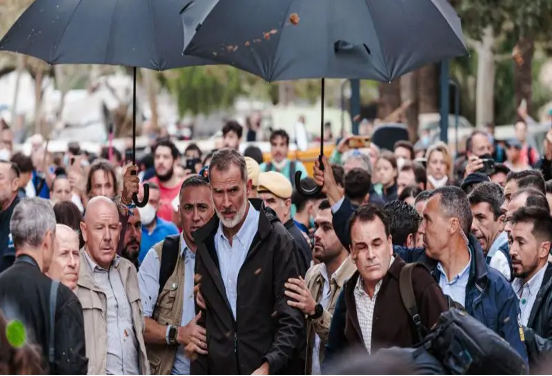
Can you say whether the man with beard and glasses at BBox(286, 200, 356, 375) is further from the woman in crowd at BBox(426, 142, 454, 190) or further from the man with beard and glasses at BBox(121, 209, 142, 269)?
the woman in crowd at BBox(426, 142, 454, 190)

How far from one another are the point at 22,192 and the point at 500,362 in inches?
336

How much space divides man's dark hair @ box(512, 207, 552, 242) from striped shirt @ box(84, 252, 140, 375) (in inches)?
105

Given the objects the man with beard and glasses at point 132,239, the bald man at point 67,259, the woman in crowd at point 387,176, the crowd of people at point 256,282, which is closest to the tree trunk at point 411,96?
the woman in crowd at point 387,176

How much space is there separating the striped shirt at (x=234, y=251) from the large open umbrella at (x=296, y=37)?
1.08 meters

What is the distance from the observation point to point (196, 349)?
293 inches

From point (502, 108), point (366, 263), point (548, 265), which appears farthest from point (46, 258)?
point (502, 108)

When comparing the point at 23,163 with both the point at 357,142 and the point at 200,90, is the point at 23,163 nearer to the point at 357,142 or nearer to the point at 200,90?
the point at 357,142

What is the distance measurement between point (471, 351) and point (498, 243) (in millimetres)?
3258

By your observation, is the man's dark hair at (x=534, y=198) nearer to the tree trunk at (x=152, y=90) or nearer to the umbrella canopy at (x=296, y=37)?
the umbrella canopy at (x=296, y=37)

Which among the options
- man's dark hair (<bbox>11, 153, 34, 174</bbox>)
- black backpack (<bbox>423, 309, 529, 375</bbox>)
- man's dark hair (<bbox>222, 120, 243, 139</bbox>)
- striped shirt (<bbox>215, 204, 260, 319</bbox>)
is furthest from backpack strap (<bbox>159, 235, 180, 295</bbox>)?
man's dark hair (<bbox>222, 120, 243, 139</bbox>)

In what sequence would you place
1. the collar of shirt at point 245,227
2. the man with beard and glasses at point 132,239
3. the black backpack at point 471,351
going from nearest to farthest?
the black backpack at point 471,351, the collar of shirt at point 245,227, the man with beard and glasses at point 132,239

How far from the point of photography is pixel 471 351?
5.98 m

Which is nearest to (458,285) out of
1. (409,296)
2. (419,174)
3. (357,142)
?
(409,296)

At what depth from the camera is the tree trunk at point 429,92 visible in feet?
96.0
